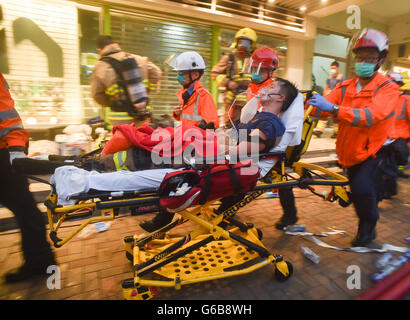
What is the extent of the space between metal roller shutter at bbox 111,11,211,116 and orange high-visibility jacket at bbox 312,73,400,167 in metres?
4.23

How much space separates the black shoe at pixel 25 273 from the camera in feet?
7.58

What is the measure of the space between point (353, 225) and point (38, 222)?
3.76m

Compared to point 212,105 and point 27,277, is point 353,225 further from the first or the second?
point 27,277

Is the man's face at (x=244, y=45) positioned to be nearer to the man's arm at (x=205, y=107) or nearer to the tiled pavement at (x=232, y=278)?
the man's arm at (x=205, y=107)

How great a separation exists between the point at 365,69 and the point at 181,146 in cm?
212

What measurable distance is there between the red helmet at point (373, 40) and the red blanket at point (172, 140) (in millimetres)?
1923

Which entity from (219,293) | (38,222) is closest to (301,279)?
(219,293)

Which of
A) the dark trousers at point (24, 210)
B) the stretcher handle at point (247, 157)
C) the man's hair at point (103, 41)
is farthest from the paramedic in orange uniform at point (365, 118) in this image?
the dark trousers at point (24, 210)

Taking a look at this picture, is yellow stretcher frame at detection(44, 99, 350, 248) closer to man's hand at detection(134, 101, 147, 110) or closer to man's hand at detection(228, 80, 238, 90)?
man's hand at detection(134, 101, 147, 110)

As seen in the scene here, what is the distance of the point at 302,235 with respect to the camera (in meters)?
3.22

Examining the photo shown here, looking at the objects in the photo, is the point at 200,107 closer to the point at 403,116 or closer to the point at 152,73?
the point at 152,73

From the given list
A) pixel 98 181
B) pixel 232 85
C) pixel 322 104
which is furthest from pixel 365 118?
Answer: pixel 98 181

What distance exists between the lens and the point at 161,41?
665cm

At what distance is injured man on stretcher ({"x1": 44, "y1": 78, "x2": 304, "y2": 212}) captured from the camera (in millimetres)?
1842
